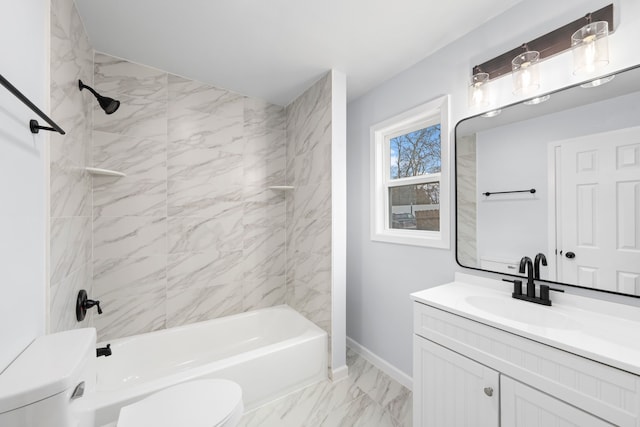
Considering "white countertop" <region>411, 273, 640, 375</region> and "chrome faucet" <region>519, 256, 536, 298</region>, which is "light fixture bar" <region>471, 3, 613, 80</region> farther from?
"white countertop" <region>411, 273, 640, 375</region>

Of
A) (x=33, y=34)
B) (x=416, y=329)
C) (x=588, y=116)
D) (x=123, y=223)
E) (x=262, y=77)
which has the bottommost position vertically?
(x=416, y=329)

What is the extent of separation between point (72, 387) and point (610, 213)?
6.89 ft

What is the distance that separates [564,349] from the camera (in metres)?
0.87

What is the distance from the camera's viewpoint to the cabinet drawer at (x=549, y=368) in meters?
0.77

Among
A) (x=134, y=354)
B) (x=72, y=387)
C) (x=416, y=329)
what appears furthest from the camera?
(x=134, y=354)

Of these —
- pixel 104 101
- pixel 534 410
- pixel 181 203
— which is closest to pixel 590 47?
pixel 534 410

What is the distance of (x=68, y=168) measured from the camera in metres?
1.38

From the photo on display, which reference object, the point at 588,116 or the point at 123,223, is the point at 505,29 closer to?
the point at 588,116

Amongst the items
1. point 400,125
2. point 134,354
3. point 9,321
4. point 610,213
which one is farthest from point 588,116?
point 134,354

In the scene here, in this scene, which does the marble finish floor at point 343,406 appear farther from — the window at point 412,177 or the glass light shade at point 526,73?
the glass light shade at point 526,73

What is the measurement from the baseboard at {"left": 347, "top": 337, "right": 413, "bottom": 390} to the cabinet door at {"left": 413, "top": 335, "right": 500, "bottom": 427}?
0.64m

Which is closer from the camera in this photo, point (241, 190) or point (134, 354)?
point (134, 354)

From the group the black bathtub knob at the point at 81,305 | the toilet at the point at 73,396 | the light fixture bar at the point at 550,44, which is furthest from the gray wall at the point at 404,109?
the black bathtub knob at the point at 81,305

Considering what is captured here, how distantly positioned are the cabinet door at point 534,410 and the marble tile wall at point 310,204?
130 cm
